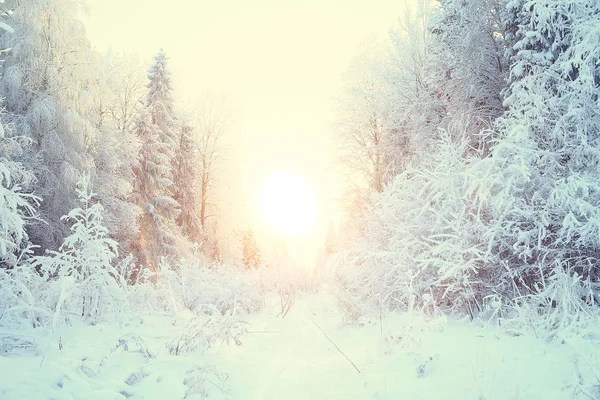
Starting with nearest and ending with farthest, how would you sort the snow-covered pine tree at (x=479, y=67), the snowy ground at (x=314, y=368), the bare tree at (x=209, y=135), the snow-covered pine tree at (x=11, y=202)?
the snowy ground at (x=314, y=368)
the snow-covered pine tree at (x=11, y=202)
the snow-covered pine tree at (x=479, y=67)
the bare tree at (x=209, y=135)

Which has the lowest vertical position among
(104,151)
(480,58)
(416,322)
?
(416,322)

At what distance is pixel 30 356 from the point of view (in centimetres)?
374

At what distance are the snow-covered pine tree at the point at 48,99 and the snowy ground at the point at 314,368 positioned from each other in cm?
790

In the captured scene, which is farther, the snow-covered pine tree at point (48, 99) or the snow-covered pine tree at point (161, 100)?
the snow-covered pine tree at point (161, 100)

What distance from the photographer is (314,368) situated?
530 centimetres

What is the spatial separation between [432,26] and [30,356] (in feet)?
42.8

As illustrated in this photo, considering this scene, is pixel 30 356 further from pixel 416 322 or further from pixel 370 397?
pixel 416 322

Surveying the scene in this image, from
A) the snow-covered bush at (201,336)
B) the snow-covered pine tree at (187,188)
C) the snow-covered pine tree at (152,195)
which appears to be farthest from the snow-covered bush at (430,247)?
the snow-covered pine tree at (187,188)

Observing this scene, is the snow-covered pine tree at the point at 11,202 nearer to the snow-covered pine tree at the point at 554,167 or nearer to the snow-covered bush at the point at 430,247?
the snow-covered bush at the point at 430,247

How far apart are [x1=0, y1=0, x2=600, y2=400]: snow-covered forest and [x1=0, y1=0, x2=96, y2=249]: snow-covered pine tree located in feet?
0.21

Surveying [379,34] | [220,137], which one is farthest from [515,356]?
[220,137]

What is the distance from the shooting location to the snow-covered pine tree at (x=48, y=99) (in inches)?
445

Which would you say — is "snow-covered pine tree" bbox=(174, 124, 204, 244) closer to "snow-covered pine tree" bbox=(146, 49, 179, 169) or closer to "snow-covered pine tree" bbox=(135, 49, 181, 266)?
"snow-covered pine tree" bbox=(135, 49, 181, 266)

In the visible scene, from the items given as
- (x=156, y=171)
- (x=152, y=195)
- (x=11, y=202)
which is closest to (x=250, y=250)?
(x=152, y=195)
